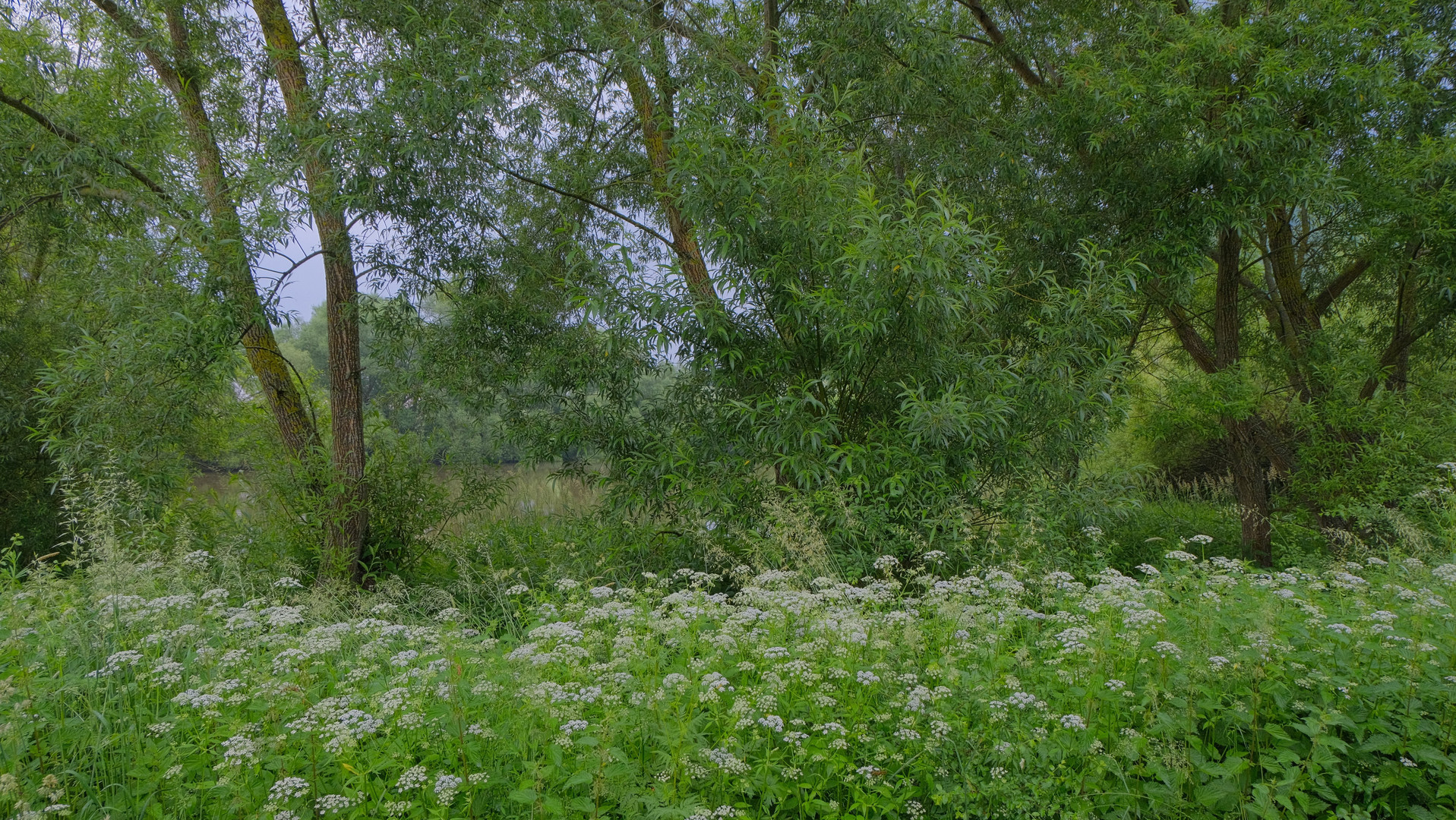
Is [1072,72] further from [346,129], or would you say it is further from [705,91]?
[346,129]

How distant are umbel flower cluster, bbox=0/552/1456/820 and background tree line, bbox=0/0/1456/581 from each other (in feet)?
6.08

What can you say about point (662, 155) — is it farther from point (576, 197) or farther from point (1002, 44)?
point (1002, 44)

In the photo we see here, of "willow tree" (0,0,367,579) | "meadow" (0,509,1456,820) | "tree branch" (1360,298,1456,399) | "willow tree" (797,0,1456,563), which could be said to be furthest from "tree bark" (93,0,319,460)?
"tree branch" (1360,298,1456,399)

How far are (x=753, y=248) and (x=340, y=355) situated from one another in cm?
419

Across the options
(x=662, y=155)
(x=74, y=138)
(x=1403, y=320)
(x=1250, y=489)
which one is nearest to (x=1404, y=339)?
(x=1403, y=320)

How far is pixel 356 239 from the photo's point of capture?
7.05 metres

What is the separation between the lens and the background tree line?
5363 millimetres

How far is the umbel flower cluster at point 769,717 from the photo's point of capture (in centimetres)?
231

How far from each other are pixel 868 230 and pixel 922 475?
5.27 feet

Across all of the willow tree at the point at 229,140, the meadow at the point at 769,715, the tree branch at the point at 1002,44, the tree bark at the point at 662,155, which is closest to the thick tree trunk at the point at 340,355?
the willow tree at the point at 229,140

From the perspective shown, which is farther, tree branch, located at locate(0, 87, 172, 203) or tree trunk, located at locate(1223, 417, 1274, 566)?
tree trunk, located at locate(1223, 417, 1274, 566)

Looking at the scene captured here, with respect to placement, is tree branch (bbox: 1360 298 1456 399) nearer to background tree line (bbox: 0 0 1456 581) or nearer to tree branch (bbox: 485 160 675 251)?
background tree line (bbox: 0 0 1456 581)

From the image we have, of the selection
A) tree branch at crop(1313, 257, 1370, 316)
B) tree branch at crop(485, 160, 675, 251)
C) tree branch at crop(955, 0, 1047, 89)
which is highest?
tree branch at crop(955, 0, 1047, 89)

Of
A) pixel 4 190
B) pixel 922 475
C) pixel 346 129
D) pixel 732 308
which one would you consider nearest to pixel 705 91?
pixel 732 308
